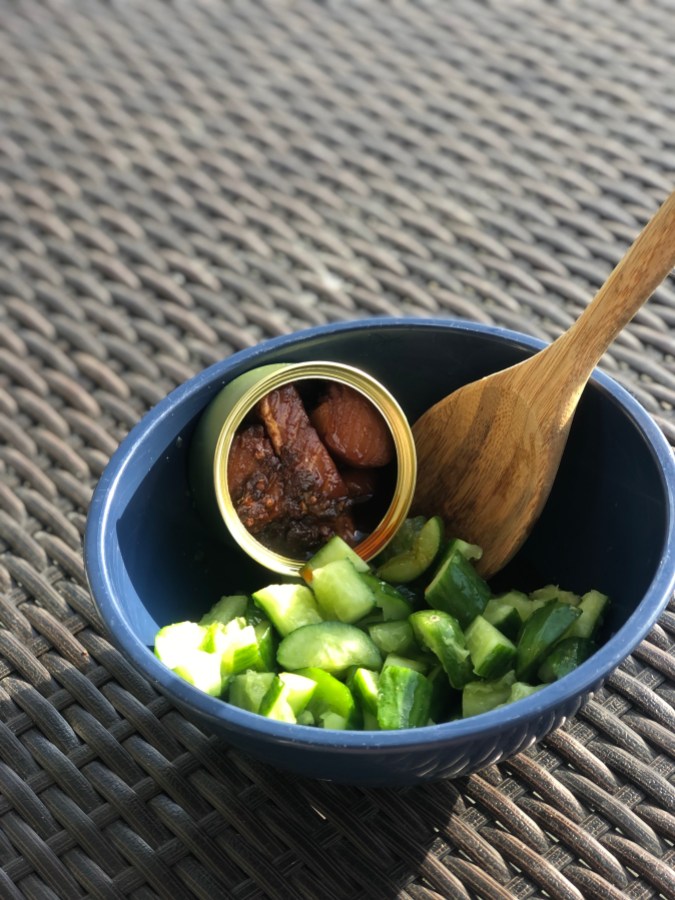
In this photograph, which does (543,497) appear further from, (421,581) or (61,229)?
(61,229)

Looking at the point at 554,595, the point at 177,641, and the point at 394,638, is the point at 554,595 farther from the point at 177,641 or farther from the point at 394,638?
the point at 177,641

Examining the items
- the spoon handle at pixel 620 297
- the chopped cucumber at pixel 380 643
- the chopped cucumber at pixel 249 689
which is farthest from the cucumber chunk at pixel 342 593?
the spoon handle at pixel 620 297

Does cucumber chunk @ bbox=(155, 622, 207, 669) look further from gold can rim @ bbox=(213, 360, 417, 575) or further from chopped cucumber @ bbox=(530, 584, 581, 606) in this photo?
chopped cucumber @ bbox=(530, 584, 581, 606)

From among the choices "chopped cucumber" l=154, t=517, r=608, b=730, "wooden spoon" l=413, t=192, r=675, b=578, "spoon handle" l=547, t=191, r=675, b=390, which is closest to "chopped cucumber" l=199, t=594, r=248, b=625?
"chopped cucumber" l=154, t=517, r=608, b=730

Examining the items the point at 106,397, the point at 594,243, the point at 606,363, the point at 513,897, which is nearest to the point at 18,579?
the point at 106,397

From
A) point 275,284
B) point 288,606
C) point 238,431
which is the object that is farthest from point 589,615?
point 275,284
